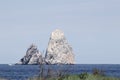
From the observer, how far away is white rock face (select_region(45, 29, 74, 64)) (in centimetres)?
19125

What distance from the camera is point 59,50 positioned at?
195m

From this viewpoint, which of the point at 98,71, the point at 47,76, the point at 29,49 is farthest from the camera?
the point at 29,49

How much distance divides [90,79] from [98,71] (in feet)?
15.6

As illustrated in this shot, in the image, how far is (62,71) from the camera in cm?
3400

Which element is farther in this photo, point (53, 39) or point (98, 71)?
point (53, 39)

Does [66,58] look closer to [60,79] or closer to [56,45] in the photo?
[56,45]

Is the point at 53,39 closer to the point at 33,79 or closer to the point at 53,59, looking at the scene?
the point at 53,59

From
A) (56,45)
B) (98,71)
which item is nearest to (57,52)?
(56,45)

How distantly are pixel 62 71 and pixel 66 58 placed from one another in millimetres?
160081

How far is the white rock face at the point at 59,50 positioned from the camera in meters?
191

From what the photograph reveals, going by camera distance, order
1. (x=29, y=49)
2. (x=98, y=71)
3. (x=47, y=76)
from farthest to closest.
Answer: (x=29, y=49)
(x=98, y=71)
(x=47, y=76)

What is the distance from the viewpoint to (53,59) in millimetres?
191500

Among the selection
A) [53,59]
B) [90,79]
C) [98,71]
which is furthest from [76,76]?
[53,59]

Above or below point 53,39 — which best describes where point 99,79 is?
below
